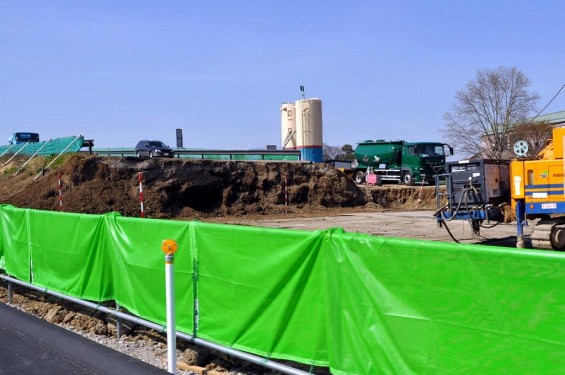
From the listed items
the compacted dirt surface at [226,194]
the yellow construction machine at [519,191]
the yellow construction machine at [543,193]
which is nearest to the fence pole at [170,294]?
the yellow construction machine at [519,191]

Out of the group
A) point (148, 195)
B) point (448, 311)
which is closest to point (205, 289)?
point (448, 311)

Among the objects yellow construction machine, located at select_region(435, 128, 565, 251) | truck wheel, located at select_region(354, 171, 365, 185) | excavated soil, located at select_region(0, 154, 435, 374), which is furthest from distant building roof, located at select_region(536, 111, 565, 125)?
yellow construction machine, located at select_region(435, 128, 565, 251)

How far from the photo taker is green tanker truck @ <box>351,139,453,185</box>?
34.9 metres

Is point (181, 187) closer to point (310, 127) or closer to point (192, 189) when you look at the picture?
point (192, 189)

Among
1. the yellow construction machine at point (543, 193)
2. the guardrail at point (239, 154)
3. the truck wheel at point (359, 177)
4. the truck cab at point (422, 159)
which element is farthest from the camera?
the truck wheel at point (359, 177)

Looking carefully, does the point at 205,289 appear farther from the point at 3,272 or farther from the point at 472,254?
the point at 3,272

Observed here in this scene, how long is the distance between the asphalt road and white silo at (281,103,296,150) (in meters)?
30.3

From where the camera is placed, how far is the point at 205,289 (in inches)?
239

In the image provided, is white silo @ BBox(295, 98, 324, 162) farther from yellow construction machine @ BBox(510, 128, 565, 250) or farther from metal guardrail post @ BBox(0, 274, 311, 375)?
metal guardrail post @ BBox(0, 274, 311, 375)

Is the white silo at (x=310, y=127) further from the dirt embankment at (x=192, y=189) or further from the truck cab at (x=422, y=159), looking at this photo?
the truck cab at (x=422, y=159)

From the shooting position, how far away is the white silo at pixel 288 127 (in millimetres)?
37250

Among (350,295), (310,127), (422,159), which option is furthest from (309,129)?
(350,295)

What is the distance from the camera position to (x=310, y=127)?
35719mm

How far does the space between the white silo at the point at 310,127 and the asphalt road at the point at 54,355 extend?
2867 centimetres
